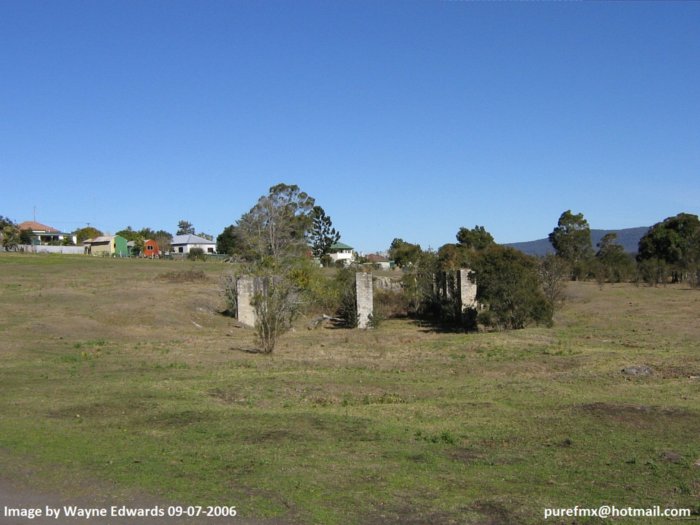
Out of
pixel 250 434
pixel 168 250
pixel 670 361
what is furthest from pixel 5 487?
pixel 168 250

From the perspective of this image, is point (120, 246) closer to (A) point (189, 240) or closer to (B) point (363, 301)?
(A) point (189, 240)

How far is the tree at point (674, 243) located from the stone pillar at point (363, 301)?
33333mm

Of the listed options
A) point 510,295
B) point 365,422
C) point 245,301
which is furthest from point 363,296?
point 365,422

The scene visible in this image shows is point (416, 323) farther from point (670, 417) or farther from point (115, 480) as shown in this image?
point (115, 480)

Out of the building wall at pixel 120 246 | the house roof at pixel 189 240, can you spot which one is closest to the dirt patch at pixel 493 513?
the building wall at pixel 120 246

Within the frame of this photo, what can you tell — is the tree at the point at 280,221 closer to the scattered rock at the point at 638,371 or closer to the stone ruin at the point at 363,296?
the stone ruin at the point at 363,296

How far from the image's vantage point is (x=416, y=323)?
33781 mm

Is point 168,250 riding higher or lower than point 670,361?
higher

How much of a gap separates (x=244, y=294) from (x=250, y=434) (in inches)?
852

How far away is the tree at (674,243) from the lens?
5606cm

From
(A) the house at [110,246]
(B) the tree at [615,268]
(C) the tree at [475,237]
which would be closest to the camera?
(B) the tree at [615,268]

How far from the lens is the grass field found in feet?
23.0

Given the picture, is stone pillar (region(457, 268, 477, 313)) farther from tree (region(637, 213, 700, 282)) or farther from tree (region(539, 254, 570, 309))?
tree (region(637, 213, 700, 282))

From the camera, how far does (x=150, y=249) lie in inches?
4097
